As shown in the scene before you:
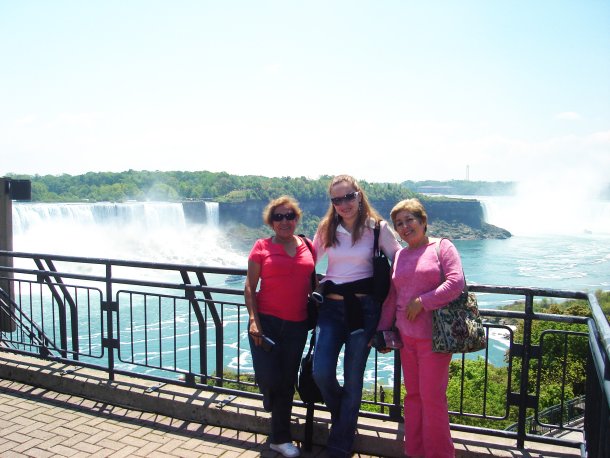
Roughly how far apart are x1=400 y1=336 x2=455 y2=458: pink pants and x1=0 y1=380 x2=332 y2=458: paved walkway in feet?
2.86

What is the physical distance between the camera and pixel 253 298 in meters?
3.87

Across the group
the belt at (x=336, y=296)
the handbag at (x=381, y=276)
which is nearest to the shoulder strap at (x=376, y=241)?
the handbag at (x=381, y=276)

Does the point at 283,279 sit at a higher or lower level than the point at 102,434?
higher

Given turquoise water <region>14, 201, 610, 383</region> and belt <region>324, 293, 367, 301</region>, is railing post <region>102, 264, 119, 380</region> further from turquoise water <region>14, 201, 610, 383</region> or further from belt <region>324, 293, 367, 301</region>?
turquoise water <region>14, 201, 610, 383</region>

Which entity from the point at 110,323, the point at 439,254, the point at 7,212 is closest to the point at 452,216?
the point at 7,212

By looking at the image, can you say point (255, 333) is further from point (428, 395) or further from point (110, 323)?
point (110, 323)

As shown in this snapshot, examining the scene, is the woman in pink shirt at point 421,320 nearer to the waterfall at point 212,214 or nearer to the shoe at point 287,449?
the shoe at point 287,449

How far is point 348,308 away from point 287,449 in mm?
1206

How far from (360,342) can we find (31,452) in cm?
263

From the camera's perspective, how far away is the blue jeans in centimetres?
366

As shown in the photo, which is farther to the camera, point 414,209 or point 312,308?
point 312,308

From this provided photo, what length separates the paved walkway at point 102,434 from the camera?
4070 millimetres

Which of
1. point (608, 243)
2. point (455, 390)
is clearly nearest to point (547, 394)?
point (455, 390)

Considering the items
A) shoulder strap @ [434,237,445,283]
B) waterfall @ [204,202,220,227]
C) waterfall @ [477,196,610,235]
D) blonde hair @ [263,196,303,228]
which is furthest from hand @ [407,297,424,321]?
waterfall @ [477,196,610,235]
